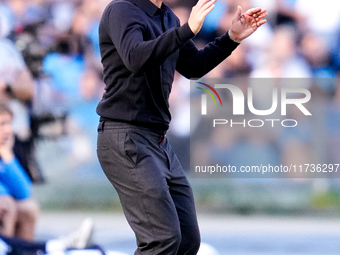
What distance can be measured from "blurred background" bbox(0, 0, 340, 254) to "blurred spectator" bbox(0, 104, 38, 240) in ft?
0.20

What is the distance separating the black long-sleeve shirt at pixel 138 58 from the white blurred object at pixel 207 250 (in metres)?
1.47

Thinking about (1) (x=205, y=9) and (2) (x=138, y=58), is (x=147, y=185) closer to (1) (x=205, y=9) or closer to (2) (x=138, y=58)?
(2) (x=138, y=58)

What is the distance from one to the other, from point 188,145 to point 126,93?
144 cm

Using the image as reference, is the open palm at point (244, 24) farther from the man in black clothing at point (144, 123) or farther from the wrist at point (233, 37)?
the man in black clothing at point (144, 123)

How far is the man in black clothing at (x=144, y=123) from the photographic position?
5.81 feet

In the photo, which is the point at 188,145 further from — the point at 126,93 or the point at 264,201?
the point at 126,93

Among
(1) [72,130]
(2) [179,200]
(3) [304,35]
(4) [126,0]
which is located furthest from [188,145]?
(4) [126,0]

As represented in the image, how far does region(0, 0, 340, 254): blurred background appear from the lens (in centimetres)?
324

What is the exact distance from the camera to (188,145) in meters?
3.32

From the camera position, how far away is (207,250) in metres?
3.26

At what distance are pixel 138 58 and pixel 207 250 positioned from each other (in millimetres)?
1900

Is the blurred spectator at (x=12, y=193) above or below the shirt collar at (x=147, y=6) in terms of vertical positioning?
below

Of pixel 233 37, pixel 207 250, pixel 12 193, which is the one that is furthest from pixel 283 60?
pixel 12 193

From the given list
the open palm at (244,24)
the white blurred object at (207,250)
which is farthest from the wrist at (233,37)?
Answer: the white blurred object at (207,250)
